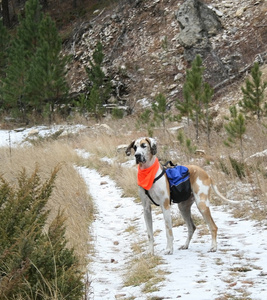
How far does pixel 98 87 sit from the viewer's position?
20828 mm

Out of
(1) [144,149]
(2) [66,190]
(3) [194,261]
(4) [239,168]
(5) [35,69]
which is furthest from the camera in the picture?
(5) [35,69]

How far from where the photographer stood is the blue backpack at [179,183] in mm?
4125

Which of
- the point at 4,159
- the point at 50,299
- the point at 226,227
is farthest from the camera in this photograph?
the point at 4,159

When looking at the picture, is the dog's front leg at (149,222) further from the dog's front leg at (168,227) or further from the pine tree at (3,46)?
the pine tree at (3,46)

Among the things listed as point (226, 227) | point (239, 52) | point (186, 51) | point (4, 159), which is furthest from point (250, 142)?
point (186, 51)

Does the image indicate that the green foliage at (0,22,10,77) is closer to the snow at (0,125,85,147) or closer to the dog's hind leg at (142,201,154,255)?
the snow at (0,125,85,147)

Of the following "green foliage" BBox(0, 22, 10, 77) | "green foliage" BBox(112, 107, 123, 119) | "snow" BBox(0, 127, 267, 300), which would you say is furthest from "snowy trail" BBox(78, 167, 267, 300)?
"green foliage" BBox(0, 22, 10, 77)

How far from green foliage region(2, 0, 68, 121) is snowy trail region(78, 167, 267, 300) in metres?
15.0

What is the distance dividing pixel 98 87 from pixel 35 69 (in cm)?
358

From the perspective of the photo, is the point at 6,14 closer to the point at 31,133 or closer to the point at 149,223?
the point at 31,133

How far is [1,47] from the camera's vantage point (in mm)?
24641

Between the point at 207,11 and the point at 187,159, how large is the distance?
13.9m

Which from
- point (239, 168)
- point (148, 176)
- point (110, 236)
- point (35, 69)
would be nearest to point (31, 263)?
point (148, 176)

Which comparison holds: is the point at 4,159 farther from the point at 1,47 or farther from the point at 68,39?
the point at 68,39
